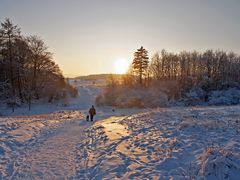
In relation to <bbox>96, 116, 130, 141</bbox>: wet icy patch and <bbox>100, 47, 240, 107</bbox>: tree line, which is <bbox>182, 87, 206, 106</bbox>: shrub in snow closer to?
<bbox>100, 47, 240, 107</bbox>: tree line

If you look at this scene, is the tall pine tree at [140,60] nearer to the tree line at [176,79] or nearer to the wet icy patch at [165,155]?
the tree line at [176,79]

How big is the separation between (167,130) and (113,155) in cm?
435

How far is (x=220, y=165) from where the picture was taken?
19.8 ft

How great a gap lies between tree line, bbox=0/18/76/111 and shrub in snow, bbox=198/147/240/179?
34.9m

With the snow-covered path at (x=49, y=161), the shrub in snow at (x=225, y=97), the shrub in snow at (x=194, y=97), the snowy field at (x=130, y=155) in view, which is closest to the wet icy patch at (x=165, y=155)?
the snowy field at (x=130, y=155)

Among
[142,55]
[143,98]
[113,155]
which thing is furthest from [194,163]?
[142,55]

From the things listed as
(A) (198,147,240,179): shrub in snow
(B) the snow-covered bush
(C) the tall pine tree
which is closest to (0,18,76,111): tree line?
(B) the snow-covered bush

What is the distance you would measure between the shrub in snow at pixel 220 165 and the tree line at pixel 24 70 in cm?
3489

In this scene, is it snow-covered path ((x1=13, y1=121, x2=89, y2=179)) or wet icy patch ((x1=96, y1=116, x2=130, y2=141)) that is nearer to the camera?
snow-covered path ((x1=13, y1=121, x2=89, y2=179))

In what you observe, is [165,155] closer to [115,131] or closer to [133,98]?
[115,131]

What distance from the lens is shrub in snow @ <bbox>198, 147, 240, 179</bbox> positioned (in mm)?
5797

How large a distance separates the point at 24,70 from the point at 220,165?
44172 millimetres

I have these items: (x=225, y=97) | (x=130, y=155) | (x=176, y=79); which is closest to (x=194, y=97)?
(x=225, y=97)

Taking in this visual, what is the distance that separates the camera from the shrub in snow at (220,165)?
19.0 ft
